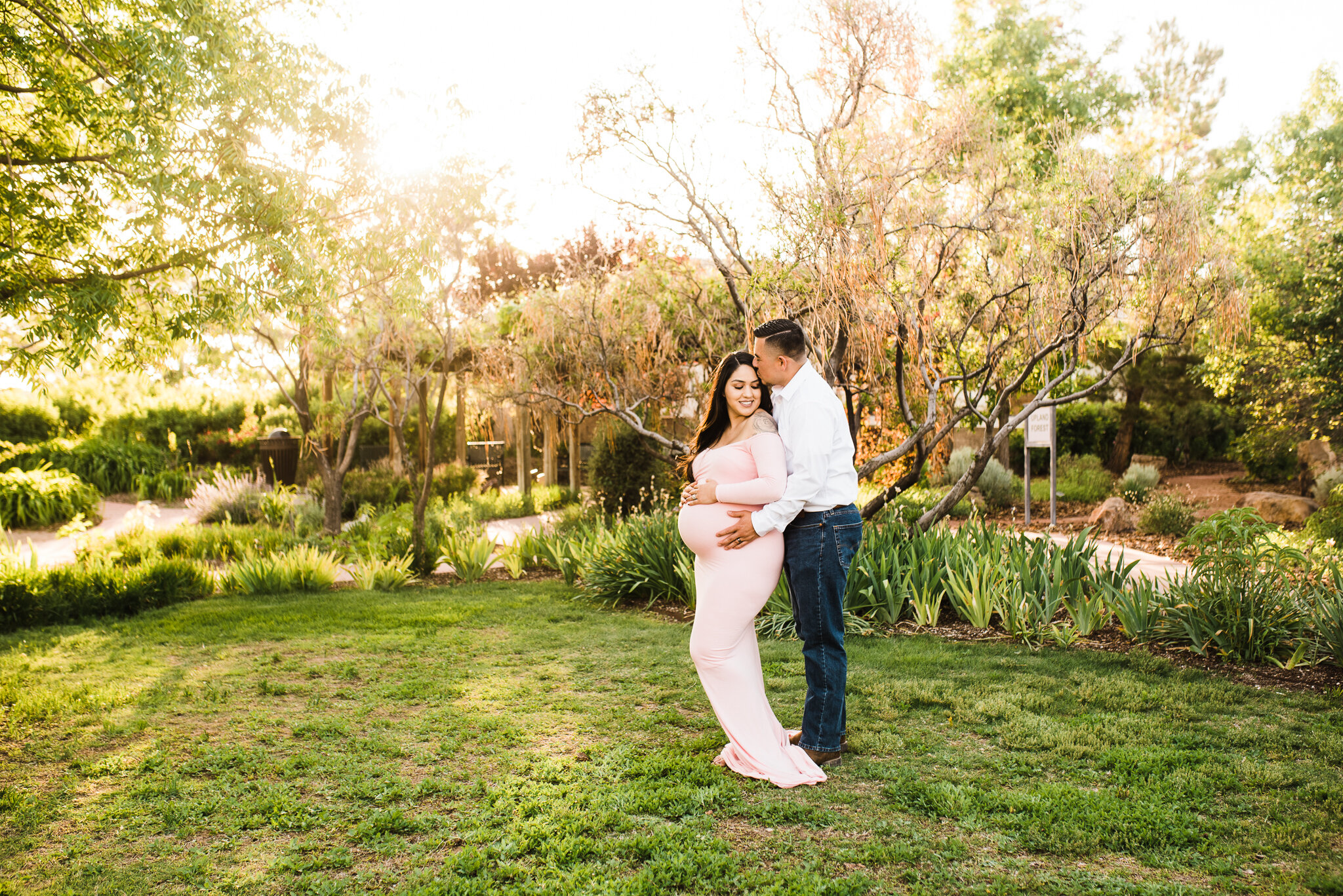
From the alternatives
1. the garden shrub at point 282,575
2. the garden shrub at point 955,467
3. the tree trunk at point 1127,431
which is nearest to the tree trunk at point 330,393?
the garden shrub at point 282,575

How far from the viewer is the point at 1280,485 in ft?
49.4

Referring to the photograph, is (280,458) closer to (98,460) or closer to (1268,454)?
(98,460)

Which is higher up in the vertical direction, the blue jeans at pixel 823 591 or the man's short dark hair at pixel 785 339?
the man's short dark hair at pixel 785 339

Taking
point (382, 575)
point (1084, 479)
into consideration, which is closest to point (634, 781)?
point (382, 575)

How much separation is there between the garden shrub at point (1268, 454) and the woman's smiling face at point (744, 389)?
12340mm

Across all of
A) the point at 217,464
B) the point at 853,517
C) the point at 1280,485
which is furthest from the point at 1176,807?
the point at 217,464

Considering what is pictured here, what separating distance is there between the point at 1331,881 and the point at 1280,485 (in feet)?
50.6

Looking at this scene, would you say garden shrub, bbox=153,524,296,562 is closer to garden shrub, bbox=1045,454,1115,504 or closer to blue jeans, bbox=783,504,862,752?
blue jeans, bbox=783,504,862,752

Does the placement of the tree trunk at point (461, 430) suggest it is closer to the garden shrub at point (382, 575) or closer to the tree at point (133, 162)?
the garden shrub at point (382, 575)

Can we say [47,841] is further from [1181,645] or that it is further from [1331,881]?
[1181,645]

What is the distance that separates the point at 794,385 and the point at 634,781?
1900mm

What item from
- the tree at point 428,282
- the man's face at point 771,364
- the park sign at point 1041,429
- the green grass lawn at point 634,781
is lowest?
the green grass lawn at point 634,781

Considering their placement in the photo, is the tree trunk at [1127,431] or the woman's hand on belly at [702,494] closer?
the woman's hand on belly at [702,494]

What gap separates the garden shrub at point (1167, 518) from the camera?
1072 centimetres
